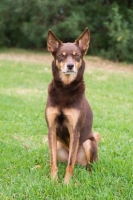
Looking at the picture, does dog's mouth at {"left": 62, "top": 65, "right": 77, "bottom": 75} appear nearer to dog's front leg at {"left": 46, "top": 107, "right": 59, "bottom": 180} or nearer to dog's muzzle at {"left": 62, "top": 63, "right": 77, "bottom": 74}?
dog's muzzle at {"left": 62, "top": 63, "right": 77, "bottom": 74}

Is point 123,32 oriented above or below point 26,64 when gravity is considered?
above

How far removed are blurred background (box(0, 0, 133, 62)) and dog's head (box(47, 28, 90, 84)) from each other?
34.5ft

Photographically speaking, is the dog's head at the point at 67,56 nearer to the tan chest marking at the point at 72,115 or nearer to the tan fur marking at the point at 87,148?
the tan chest marking at the point at 72,115

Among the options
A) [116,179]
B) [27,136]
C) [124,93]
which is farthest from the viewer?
[124,93]

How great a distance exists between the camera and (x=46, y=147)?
4.95m

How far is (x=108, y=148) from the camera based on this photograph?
4953 mm

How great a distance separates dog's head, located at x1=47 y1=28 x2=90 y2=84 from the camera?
375cm

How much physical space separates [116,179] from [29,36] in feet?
44.4

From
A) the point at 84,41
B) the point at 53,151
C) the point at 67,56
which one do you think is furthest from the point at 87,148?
the point at 84,41

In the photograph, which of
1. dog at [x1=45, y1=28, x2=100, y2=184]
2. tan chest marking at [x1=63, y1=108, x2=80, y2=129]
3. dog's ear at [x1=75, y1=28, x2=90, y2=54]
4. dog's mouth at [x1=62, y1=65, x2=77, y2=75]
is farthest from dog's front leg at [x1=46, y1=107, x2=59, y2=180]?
dog's ear at [x1=75, y1=28, x2=90, y2=54]

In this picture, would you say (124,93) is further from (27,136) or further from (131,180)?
(131,180)

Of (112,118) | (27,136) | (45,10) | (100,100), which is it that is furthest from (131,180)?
(45,10)

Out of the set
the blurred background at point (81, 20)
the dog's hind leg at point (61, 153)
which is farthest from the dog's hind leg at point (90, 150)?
the blurred background at point (81, 20)

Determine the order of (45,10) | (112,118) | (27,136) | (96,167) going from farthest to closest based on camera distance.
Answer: (45,10) → (112,118) → (27,136) → (96,167)
